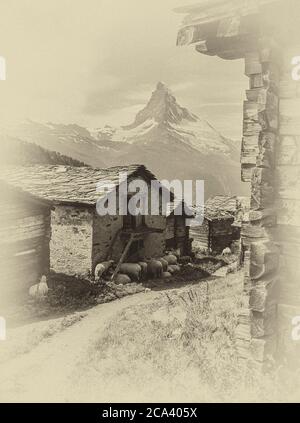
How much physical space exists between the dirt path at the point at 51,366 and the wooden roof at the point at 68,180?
18.0ft

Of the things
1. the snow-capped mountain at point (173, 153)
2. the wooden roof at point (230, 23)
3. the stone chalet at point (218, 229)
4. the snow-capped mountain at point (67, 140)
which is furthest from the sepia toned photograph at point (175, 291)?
the snow-capped mountain at point (67, 140)

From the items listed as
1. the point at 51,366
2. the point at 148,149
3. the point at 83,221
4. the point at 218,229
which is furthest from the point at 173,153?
the point at 51,366

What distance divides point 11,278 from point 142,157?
18.1 m

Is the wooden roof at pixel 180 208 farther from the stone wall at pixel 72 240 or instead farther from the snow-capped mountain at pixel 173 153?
the stone wall at pixel 72 240

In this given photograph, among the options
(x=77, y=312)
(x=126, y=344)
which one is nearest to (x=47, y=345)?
(x=126, y=344)

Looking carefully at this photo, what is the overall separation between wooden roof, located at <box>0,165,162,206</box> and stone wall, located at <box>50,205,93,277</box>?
494mm

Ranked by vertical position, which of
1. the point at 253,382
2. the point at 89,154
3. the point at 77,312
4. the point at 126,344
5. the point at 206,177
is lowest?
the point at 77,312

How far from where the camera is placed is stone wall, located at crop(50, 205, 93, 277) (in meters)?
14.2

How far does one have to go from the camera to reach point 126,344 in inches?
250

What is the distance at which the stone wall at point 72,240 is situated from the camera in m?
14.2

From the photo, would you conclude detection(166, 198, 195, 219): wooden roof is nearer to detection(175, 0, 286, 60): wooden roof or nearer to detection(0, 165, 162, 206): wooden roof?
detection(0, 165, 162, 206): wooden roof

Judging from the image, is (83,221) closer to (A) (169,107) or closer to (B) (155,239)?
(B) (155,239)

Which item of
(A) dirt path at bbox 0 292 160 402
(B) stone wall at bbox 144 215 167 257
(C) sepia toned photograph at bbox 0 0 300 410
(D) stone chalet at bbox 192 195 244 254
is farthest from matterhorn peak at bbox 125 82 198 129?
(D) stone chalet at bbox 192 195 244 254
